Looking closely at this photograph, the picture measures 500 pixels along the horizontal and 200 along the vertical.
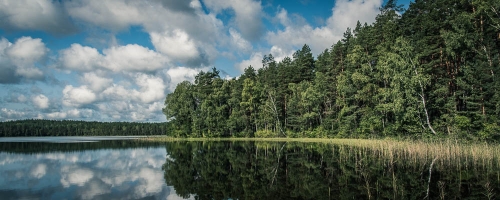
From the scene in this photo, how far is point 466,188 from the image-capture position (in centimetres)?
1145

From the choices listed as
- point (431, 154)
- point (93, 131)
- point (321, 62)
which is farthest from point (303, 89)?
point (93, 131)

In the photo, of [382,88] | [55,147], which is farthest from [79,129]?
[382,88]

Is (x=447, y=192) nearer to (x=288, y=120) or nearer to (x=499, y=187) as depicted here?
(x=499, y=187)

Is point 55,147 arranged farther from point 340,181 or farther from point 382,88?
point 382,88

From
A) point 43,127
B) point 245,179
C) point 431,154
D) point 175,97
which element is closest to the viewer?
point 245,179

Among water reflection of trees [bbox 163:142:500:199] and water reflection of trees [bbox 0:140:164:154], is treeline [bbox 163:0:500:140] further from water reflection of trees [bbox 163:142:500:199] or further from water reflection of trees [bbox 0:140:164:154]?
water reflection of trees [bbox 0:140:164:154]

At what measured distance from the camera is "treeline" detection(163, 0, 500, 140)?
28.6m

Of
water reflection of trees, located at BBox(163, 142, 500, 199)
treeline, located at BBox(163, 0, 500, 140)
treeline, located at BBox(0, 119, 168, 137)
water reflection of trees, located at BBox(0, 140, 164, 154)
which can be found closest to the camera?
water reflection of trees, located at BBox(163, 142, 500, 199)

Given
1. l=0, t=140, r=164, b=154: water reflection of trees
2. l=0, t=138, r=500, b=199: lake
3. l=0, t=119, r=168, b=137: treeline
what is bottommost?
l=0, t=119, r=168, b=137: treeline

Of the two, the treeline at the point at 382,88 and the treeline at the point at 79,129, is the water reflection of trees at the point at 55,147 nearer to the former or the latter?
the treeline at the point at 382,88

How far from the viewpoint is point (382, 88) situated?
4156 centimetres

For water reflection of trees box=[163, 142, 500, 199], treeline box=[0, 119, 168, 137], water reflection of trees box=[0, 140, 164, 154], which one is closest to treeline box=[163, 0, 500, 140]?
water reflection of trees box=[163, 142, 500, 199]

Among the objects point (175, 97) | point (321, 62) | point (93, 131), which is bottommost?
point (93, 131)

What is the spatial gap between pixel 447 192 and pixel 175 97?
70112mm
